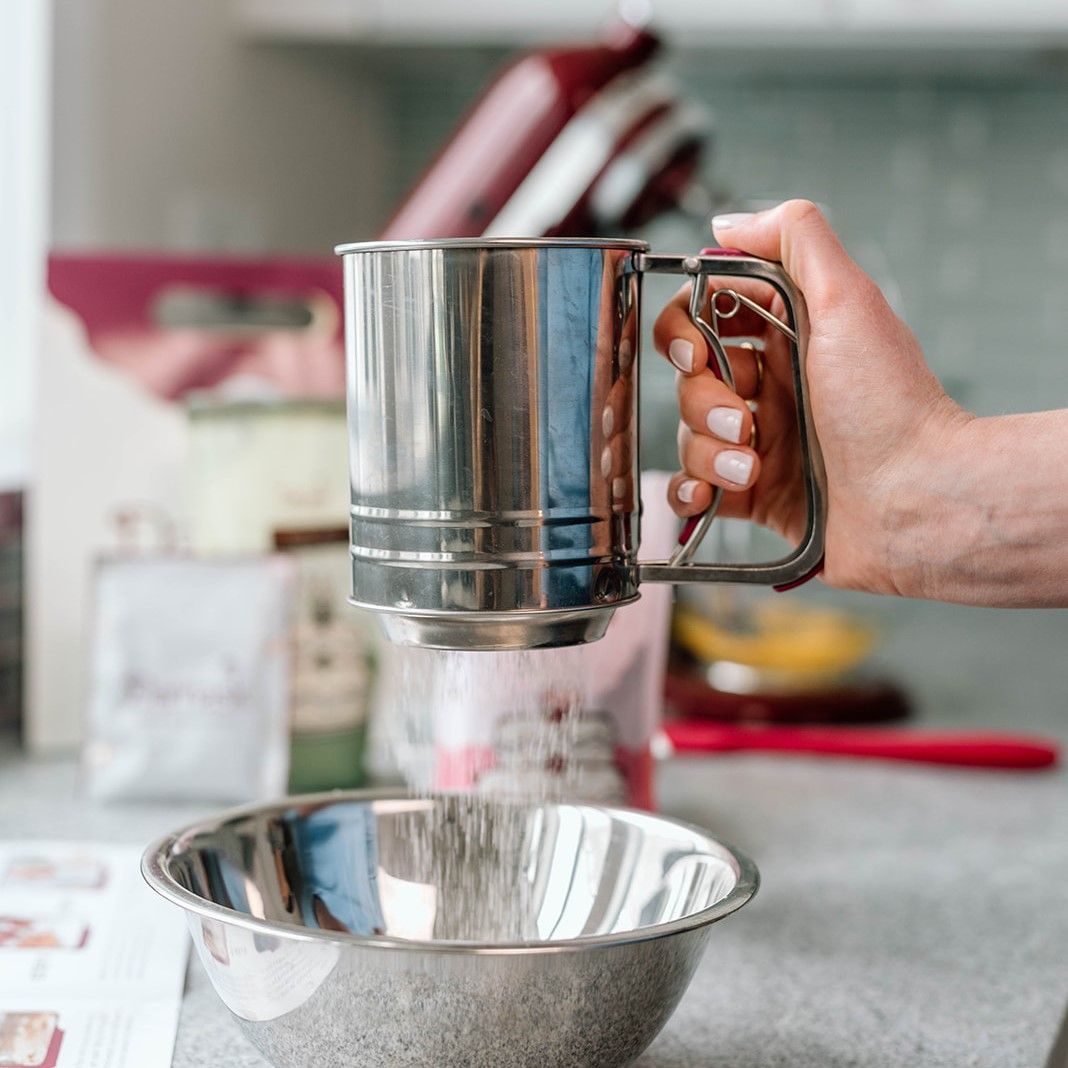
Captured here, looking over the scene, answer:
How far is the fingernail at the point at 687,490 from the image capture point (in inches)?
26.0

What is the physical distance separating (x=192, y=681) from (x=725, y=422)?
1.63 ft

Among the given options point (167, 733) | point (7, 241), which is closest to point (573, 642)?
point (167, 733)

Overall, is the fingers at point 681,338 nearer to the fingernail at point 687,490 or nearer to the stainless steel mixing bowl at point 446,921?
the fingernail at point 687,490

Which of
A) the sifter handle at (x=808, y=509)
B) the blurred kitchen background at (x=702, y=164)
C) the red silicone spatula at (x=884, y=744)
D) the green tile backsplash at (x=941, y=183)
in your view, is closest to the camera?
the sifter handle at (x=808, y=509)

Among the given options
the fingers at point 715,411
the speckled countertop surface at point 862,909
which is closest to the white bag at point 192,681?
the speckled countertop surface at point 862,909

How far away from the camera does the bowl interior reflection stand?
0.64 metres

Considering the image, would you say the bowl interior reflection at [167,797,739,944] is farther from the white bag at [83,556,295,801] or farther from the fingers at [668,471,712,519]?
the white bag at [83,556,295,801]

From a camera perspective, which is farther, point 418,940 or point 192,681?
point 192,681

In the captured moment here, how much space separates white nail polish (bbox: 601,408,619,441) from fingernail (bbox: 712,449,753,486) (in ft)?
0.34

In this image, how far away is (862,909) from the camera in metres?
0.84

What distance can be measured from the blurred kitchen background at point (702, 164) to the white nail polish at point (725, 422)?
1.52 ft

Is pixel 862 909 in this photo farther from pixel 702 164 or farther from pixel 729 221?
pixel 702 164

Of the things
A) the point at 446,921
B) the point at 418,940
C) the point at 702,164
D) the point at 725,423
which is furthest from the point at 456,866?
the point at 702,164

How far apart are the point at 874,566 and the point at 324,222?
4.47 feet
